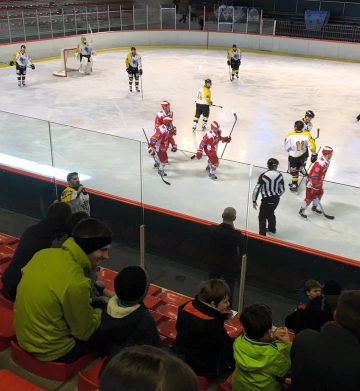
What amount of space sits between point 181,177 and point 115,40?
16.8 metres

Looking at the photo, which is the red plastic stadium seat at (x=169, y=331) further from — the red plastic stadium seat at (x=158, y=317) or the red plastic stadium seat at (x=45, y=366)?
the red plastic stadium seat at (x=45, y=366)

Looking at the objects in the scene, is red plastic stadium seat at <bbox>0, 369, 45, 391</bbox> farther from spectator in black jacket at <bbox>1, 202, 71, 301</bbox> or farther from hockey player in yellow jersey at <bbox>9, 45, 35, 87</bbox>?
hockey player in yellow jersey at <bbox>9, 45, 35, 87</bbox>

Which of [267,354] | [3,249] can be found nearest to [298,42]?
[3,249]

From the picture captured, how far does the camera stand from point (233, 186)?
4.57m

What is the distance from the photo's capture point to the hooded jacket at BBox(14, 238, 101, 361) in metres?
2.23

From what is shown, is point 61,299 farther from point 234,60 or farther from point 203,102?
point 234,60

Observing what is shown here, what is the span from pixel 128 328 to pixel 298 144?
540 centimetres

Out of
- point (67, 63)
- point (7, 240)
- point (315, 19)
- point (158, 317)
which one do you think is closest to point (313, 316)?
point (158, 317)

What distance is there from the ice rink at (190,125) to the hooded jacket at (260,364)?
7.04 ft

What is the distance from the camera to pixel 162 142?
22.3ft

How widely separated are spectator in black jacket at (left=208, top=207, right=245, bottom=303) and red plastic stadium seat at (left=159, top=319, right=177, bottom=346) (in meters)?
1.27

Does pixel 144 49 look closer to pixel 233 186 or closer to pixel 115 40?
pixel 115 40

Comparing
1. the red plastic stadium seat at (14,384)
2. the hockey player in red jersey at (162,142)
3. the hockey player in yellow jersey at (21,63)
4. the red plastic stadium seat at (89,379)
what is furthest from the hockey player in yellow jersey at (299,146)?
the hockey player in yellow jersey at (21,63)

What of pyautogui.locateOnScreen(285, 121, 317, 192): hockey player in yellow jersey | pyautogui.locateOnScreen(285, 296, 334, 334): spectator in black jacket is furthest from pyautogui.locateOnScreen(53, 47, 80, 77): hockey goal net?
pyautogui.locateOnScreen(285, 296, 334, 334): spectator in black jacket
